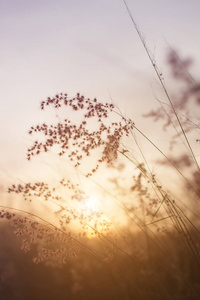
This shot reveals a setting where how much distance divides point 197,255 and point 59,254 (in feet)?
10.8

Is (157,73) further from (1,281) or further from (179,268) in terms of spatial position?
(1,281)

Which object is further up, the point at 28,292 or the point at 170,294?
the point at 170,294

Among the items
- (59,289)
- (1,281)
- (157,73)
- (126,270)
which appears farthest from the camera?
(1,281)

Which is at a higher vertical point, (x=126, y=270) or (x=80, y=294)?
(x=126, y=270)

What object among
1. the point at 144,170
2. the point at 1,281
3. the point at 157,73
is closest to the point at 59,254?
the point at 144,170

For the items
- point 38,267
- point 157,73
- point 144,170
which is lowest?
point 38,267

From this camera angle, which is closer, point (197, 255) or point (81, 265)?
point (197, 255)

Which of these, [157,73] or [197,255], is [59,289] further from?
[157,73]

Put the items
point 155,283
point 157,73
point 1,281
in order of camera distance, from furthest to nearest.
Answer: point 1,281, point 155,283, point 157,73

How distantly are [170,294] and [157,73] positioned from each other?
416cm

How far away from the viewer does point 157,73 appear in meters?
3.53

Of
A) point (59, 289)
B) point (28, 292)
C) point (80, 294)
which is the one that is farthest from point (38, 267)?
point (80, 294)

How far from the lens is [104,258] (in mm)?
5305

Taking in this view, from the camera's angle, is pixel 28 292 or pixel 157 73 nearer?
pixel 157 73
